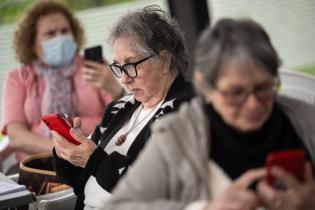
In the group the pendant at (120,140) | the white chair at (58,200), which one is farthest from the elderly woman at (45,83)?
the pendant at (120,140)

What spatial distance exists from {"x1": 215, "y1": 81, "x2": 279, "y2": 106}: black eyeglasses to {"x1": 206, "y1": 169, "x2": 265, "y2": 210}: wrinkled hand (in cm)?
19

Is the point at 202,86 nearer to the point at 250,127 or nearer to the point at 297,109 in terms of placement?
the point at 250,127

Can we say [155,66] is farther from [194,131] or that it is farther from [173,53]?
[194,131]

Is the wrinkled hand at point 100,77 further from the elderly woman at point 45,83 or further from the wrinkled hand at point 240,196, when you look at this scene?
the wrinkled hand at point 240,196

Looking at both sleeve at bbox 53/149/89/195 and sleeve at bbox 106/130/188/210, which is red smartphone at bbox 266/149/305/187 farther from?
sleeve at bbox 53/149/89/195

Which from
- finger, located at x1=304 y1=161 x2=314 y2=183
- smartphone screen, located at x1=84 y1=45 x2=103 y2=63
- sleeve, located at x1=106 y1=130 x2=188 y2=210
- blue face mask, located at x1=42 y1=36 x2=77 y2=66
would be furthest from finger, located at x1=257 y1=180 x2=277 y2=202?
blue face mask, located at x1=42 y1=36 x2=77 y2=66

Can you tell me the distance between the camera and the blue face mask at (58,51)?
4.27 m

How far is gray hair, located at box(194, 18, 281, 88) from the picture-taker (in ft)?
6.41

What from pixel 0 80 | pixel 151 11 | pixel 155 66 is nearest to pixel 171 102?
pixel 155 66

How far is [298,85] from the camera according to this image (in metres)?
2.99

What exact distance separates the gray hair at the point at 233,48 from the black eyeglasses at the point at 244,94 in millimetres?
41

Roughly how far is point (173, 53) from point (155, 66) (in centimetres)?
9

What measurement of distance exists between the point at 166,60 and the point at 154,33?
0.12 m

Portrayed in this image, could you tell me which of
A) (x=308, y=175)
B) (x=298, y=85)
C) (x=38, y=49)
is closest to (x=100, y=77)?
(x=38, y=49)
